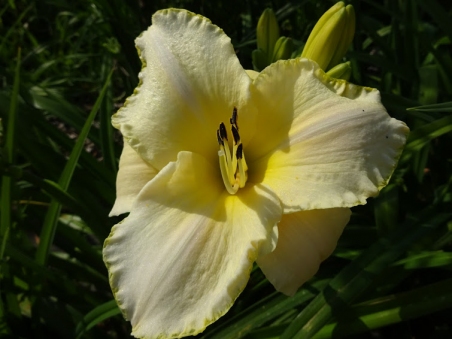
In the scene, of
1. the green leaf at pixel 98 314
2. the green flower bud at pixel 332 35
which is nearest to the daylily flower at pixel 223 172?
the green flower bud at pixel 332 35

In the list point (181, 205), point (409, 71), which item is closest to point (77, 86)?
point (409, 71)

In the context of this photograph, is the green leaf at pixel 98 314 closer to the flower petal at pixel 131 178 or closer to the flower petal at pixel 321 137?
the flower petal at pixel 131 178

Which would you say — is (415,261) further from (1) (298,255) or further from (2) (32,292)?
(2) (32,292)

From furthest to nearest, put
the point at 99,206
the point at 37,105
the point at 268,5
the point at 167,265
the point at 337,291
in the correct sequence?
the point at 268,5, the point at 37,105, the point at 99,206, the point at 337,291, the point at 167,265

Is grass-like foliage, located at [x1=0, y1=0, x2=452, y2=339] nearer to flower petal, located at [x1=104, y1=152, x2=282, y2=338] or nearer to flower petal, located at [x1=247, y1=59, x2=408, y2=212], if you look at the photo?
flower petal, located at [x1=247, y1=59, x2=408, y2=212]

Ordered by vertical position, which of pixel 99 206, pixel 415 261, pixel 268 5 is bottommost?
pixel 415 261

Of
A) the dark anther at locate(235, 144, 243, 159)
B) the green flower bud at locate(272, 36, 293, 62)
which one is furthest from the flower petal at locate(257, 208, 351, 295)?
the green flower bud at locate(272, 36, 293, 62)

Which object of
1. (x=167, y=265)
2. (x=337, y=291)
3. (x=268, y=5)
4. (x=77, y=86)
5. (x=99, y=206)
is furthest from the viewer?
(x=77, y=86)

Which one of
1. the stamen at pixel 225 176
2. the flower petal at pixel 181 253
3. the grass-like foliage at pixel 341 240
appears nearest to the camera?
the flower petal at pixel 181 253

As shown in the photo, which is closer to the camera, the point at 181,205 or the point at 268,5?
the point at 181,205
